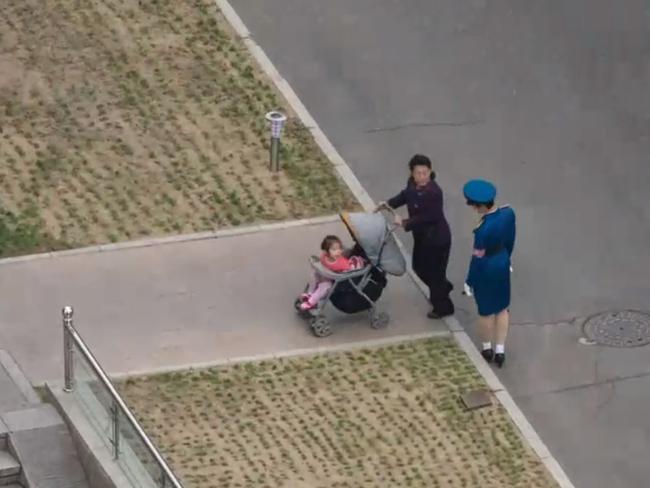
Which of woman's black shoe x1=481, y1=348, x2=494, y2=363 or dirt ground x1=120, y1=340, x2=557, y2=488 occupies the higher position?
woman's black shoe x1=481, y1=348, x2=494, y2=363

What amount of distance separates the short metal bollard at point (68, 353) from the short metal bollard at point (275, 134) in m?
3.76

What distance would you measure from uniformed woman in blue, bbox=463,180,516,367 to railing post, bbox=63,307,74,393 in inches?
134

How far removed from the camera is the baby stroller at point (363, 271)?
16703 mm

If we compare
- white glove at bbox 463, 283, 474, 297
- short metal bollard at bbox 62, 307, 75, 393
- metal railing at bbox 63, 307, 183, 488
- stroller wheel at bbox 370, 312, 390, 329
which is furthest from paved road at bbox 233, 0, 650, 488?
short metal bollard at bbox 62, 307, 75, 393

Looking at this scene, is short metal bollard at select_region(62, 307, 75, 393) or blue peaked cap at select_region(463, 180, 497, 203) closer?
short metal bollard at select_region(62, 307, 75, 393)

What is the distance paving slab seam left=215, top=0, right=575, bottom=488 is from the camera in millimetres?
15816

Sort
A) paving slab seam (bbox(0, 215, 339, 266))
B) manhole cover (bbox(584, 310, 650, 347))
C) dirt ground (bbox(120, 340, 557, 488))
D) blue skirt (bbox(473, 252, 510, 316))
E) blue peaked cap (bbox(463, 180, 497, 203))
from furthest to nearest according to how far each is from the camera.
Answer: paving slab seam (bbox(0, 215, 339, 266)), manhole cover (bbox(584, 310, 650, 347)), blue skirt (bbox(473, 252, 510, 316)), blue peaked cap (bbox(463, 180, 497, 203)), dirt ground (bbox(120, 340, 557, 488))

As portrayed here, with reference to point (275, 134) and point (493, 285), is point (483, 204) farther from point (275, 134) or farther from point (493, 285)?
point (275, 134)

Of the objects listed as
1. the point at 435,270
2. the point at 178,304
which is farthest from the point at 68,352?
the point at 435,270

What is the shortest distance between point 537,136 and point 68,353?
629 centimetres

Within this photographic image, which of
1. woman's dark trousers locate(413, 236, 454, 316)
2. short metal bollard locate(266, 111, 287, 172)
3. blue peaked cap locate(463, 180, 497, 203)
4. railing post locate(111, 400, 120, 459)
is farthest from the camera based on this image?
short metal bollard locate(266, 111, 287, 172)

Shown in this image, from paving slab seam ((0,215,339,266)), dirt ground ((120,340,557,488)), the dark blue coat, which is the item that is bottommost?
dirt ground ((120,340,557,488))

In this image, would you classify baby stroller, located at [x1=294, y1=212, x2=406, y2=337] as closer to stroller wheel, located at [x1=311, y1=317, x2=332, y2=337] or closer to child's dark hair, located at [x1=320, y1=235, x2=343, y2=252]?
stroller wheel, located at [x1=311, y1=317, x2=332, y2=337]

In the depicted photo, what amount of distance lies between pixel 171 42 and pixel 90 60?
908 millimetres
